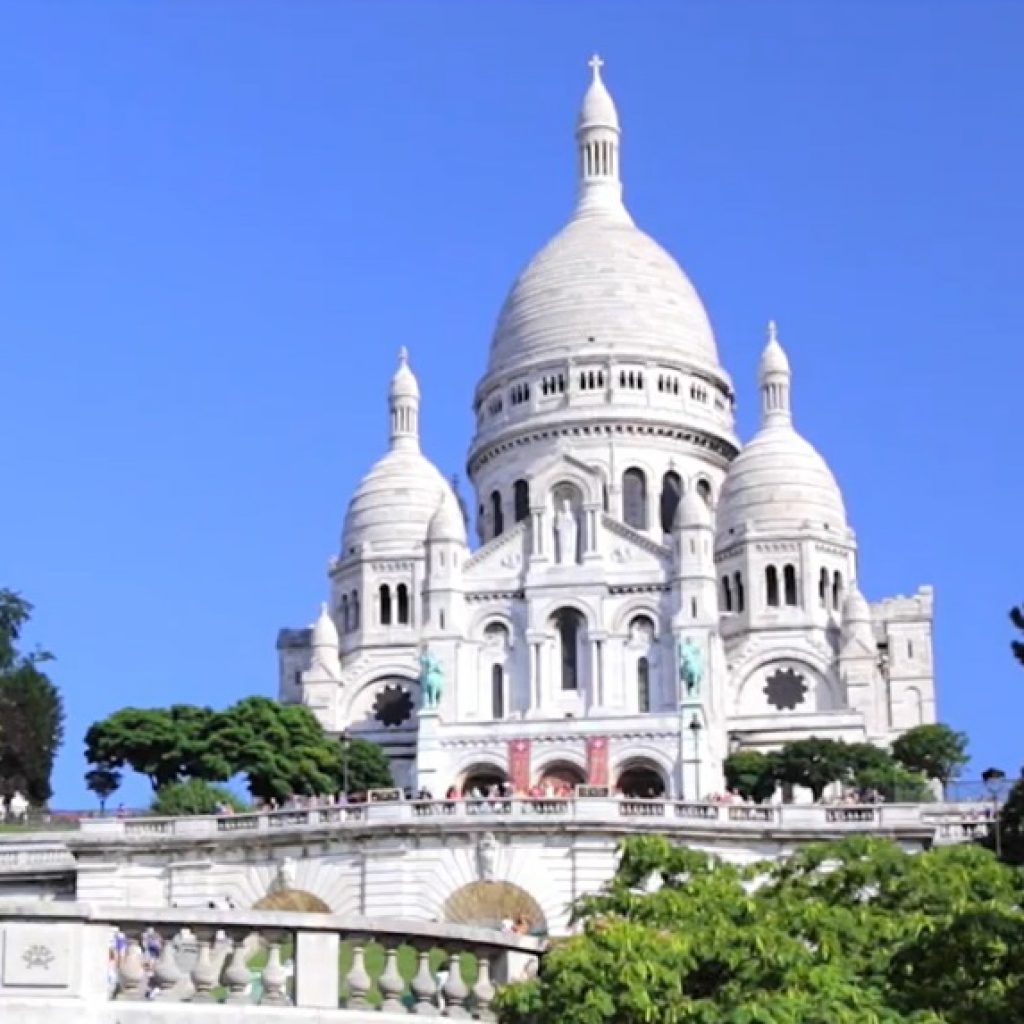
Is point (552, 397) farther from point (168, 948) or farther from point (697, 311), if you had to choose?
point (168, 948)

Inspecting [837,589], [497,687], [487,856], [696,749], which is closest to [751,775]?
[696,749]

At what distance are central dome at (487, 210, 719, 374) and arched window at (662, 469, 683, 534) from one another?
5.39m

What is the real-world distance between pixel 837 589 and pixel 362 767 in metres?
26.0

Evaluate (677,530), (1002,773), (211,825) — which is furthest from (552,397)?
(211,825)

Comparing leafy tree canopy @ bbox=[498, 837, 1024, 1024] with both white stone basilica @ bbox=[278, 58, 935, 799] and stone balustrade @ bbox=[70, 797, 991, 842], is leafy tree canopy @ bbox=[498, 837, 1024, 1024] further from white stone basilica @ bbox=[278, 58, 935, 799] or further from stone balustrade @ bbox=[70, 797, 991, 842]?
white stone basilica @ bbox=[278, 58, 935, 799]

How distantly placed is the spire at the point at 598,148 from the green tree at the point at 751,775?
39266mm

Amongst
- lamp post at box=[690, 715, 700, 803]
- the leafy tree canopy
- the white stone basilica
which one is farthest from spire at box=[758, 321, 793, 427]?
the leafy tree canopy

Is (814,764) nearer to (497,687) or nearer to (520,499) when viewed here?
(497,687)

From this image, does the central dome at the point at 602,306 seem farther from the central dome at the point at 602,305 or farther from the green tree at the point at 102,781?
the green tree at the point at 102,781

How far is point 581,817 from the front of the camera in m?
42.9

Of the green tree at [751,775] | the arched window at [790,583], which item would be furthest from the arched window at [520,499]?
the green tree at [751,775]

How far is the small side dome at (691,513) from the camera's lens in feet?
312

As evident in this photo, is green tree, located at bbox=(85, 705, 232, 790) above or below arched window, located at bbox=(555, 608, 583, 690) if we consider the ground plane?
below

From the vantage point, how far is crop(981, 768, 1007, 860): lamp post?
37.8 metres
